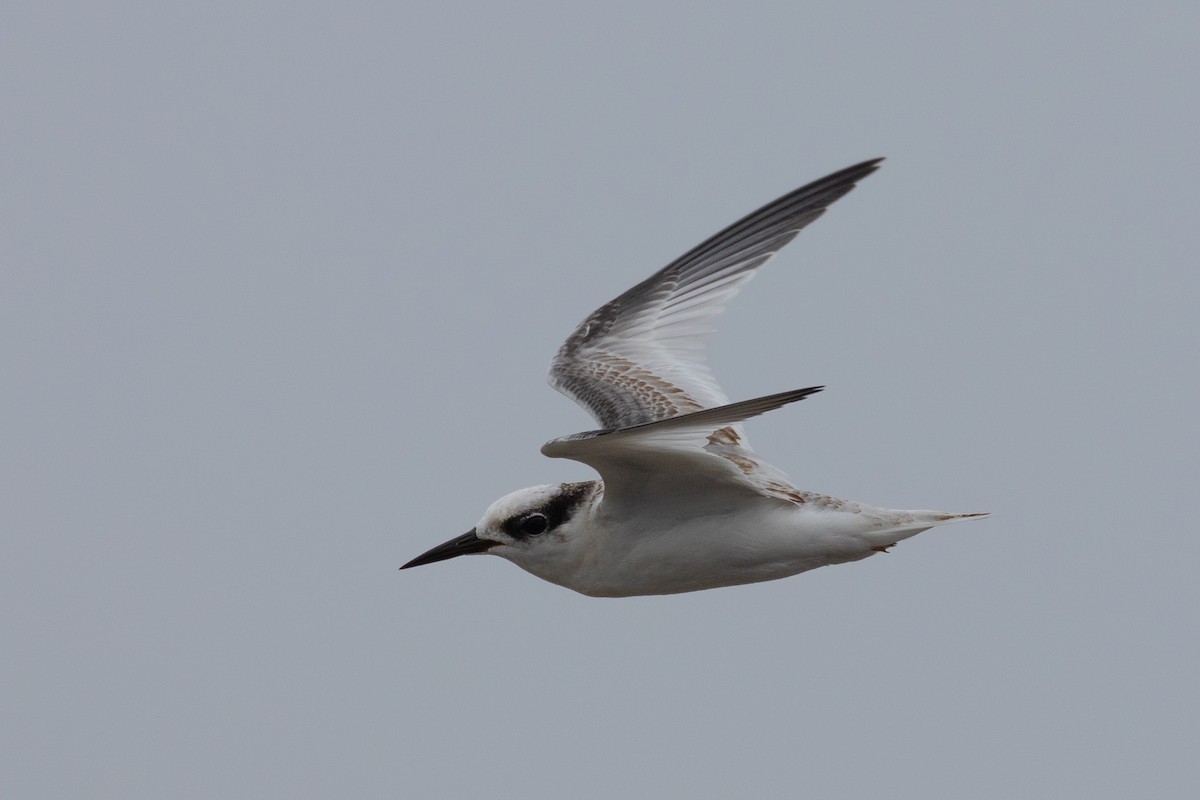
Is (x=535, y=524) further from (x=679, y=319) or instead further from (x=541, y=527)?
(x=679, y=319)

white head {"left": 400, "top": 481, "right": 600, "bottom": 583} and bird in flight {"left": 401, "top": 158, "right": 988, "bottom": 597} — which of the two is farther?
white head {"left": 400, "top": 481, "right": 600, "bottom": 583}

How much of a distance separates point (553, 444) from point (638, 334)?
3218mm

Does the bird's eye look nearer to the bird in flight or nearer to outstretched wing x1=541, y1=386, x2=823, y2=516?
the bird in flight

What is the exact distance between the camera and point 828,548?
8.85m

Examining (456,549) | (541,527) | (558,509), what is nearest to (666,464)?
(558,509)

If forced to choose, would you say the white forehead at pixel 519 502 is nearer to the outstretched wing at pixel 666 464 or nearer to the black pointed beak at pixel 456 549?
the black pointed beak at pixel 456 549

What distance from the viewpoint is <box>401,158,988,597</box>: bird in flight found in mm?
8578

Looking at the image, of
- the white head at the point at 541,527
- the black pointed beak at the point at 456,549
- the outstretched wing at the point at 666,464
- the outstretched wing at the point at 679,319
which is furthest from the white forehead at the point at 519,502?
the outstretched wing at the point at 679,319

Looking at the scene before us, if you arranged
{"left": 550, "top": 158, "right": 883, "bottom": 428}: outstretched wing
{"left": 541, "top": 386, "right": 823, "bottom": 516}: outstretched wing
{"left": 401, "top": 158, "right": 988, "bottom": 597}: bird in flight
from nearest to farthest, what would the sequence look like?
{"left": 541, "top": 386, "right": 823, "bottom": 516}: outstretched wing
{"left": 401, "top": 158, "right": 988, "bottom": 597}: bird in flight
{"left": 550, "top": 158, "right": 883, "bottom": 428}: outstretched wing

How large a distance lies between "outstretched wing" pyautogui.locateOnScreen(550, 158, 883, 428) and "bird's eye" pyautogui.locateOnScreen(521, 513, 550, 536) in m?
1.11

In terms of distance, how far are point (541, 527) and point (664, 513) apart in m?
0.86

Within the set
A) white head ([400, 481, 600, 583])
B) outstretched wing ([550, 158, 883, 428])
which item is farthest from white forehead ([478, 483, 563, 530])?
outstretched wing ([550, 158, 883, 428])

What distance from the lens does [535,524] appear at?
948 cm

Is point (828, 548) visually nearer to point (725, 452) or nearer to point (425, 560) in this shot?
point (725, 452)
